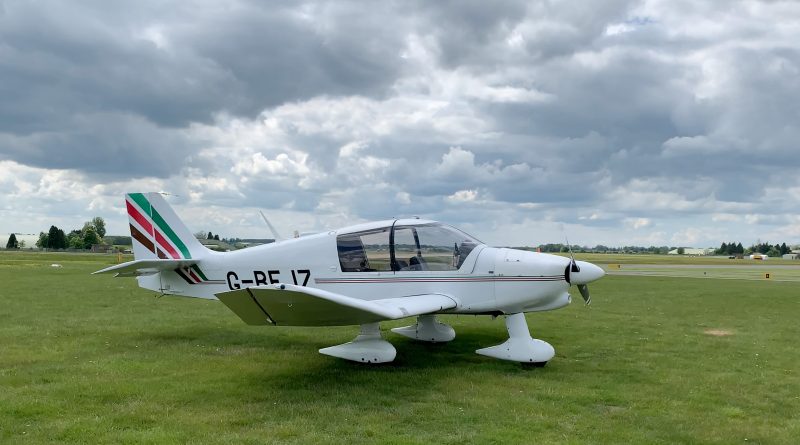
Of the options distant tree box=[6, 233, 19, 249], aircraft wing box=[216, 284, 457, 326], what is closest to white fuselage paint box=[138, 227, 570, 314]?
aircraft wing box=[216, 284, 457, 326]

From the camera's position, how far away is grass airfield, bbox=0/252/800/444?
5066 mm

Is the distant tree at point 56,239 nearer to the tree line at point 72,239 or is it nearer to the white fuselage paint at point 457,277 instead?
the tree line at point 72,239

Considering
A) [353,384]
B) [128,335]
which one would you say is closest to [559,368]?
[353,384]

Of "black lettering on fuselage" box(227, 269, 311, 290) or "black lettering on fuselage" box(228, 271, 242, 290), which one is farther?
"black lettering on fuselage" box(228, 271, 242, 290)

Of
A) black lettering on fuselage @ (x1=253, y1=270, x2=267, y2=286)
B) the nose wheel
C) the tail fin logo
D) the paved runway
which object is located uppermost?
the tail fin logo

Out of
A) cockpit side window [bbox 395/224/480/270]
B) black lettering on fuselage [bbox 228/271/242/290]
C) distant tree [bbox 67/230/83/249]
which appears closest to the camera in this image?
cockpit side window [bbox 395/224/480/270]

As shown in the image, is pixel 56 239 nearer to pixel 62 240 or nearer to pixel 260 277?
pixel 62 240

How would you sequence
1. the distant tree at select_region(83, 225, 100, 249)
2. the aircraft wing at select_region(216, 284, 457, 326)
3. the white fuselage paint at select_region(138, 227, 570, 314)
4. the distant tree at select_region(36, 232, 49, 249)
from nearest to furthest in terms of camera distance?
the aircraft wing at select_region(216, 284, 457, 326)
the white fuselage paint at select_region(138, 227, 570, 314)
the distant tree at select_region(83, 225, 100, 249)
the distant tree at select_region(36, 232, 49, 249)

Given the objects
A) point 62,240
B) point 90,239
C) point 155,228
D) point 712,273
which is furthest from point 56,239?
point 155,228

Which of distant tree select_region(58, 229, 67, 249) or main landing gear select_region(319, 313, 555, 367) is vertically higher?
distant tree select_region(58, 229, 67, 249)

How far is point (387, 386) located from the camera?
21.6ft

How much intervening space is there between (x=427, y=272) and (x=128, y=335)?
18.4 feet

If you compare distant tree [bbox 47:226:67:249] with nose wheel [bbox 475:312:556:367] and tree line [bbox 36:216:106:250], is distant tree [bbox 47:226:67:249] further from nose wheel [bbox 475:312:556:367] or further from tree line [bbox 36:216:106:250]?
nose wheel [bbox 475:312:556:367]

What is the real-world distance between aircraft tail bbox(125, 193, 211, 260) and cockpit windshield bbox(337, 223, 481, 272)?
3.19 meters
